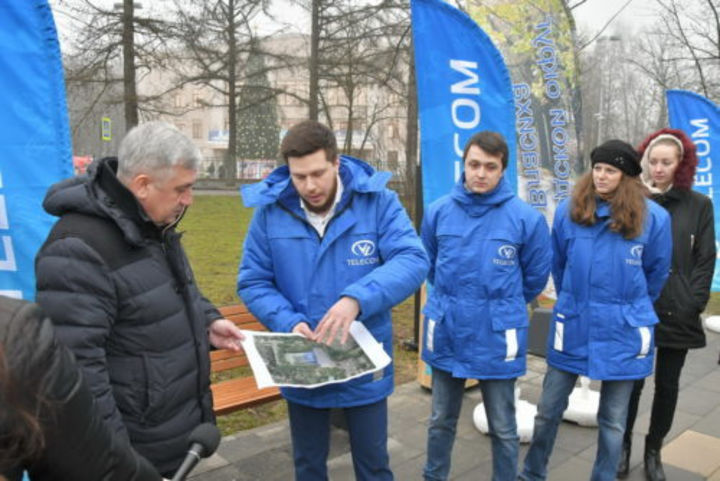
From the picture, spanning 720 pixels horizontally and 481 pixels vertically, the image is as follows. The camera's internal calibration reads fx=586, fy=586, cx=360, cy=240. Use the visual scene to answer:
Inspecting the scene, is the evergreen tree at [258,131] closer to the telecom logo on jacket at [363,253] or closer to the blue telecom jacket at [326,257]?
the blue telecom jacket at [326,257]

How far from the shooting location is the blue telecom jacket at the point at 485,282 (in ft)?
9.33

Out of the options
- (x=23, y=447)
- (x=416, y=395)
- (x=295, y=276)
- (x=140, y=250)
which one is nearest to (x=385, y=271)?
(x=295, y=276)

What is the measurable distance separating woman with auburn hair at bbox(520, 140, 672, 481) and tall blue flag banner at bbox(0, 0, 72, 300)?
2.38m

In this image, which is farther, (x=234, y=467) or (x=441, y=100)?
(x=441, y=100)

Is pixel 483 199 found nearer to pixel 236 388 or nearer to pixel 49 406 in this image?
pixel 236 388

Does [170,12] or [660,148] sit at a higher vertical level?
[170,12]

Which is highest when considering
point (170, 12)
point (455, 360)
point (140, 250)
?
point (170, 12)

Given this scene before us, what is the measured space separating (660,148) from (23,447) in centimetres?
338

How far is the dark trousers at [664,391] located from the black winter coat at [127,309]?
2588mm

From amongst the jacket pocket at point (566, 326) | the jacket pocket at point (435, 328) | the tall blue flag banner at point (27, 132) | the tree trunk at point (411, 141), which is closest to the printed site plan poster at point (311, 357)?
the jacket pocket at point (435, 328)

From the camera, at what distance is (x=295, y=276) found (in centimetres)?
237

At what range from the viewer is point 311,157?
7.32 ft

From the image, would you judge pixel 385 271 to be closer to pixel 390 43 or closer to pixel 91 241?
pixel 91 241

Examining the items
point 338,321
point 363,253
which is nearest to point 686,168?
point 363,253
